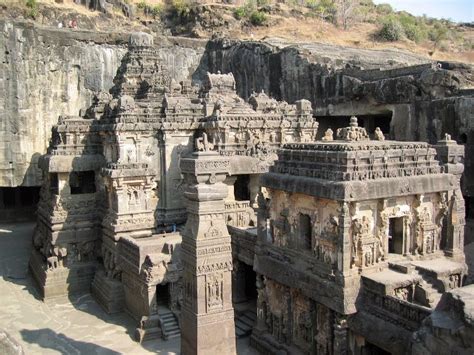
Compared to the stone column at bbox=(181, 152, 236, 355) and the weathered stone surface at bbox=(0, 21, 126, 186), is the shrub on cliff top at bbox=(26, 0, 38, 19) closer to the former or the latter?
the weathered stone surface at bbox=(0, 21, 126, 186)

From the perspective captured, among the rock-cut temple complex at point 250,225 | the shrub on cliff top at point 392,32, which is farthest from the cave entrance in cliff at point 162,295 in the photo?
the shrub on cliff top at point 392,32

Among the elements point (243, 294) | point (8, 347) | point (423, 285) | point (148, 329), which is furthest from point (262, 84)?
point (8, 347)

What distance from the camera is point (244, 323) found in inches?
552

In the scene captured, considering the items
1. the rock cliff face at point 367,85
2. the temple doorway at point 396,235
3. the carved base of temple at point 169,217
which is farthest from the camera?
the rock cliff face at point 367,85

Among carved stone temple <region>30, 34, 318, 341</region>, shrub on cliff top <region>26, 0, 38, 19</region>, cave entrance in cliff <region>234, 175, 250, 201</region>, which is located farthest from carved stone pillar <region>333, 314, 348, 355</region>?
shrub on cliff top <region>26, 0, 38, 19</region>

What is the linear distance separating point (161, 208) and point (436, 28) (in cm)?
3851

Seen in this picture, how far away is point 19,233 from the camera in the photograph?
25469mm

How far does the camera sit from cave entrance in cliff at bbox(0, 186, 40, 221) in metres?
27.8

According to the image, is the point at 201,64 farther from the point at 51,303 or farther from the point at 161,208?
the point at 51,303

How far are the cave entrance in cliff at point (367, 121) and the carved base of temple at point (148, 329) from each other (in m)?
14.4

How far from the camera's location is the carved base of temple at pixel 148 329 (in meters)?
13.8

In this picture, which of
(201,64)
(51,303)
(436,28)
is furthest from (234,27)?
(51,303)

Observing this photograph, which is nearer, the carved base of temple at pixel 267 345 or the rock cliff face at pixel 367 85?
the carved base of temple at pixel 267 345

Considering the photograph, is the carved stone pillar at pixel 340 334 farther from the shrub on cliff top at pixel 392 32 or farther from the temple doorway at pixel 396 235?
the shrub on cliff top at pixel 392 32
